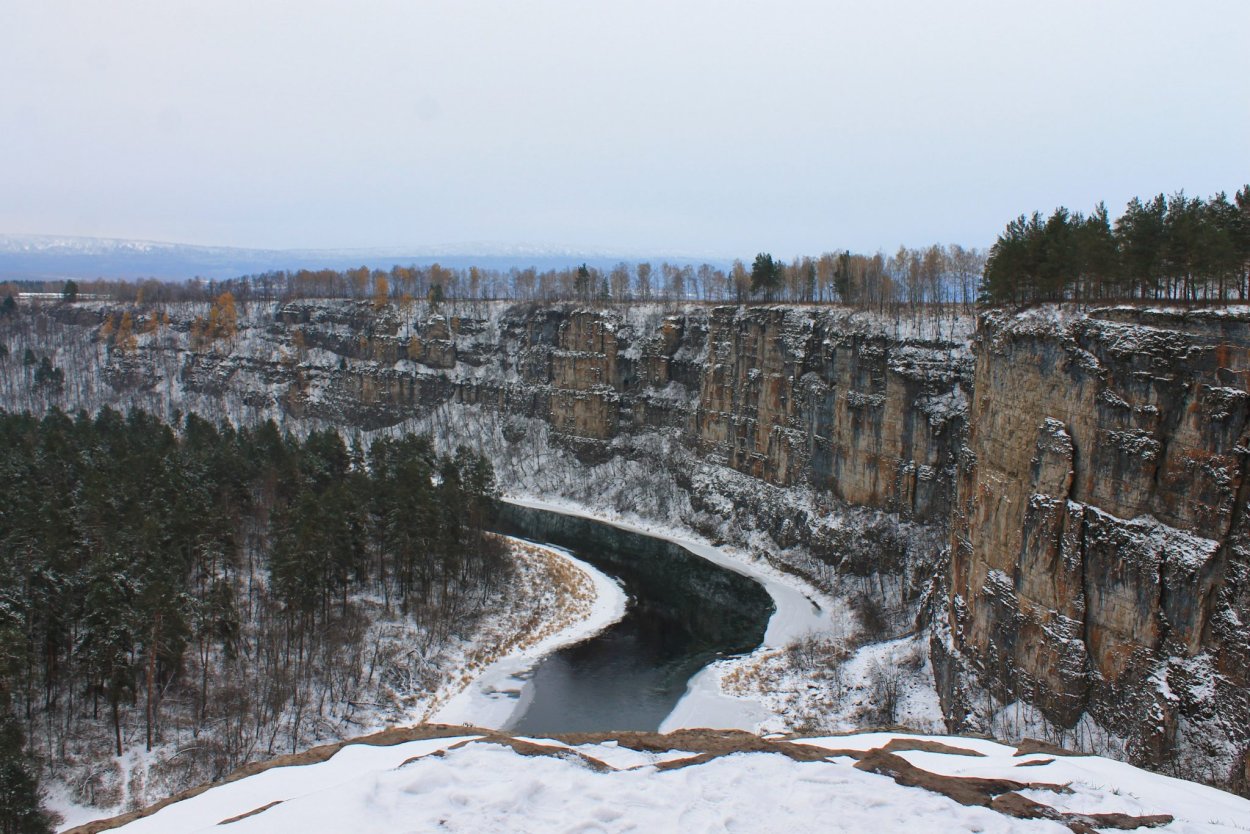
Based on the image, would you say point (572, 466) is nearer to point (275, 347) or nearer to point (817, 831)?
point (275, 347)

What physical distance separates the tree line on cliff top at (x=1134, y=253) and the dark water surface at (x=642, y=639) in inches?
1013

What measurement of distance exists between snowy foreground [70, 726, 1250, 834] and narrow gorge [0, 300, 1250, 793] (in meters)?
13.0

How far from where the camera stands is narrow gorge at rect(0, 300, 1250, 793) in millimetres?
28172

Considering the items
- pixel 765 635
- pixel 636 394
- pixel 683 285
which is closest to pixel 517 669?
pixel 765 635

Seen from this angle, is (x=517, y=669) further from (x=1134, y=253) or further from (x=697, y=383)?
(x=697, y=383)

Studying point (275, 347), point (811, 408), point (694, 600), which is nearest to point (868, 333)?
point (811, 408)

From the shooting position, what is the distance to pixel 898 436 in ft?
194

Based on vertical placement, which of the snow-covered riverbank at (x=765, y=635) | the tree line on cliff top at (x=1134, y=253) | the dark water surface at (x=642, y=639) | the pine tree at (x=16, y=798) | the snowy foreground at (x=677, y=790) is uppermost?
the tree line on cliff top at (x=1134, y=253)

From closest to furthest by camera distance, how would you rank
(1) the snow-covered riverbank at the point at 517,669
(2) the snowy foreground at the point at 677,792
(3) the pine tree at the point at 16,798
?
1. (2) the snowy foreground at the point at 677,792
2. (3) the pine tree at the point at 16,798
3. (1) the snow-covered riverbank at the point at 517,669

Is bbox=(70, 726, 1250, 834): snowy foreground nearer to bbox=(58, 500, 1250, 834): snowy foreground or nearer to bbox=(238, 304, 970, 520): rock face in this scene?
bbox=(58, 500, 1250, 834): snowy foreground

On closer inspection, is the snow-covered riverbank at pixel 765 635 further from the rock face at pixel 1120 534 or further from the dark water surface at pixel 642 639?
the rock face at pixel 1120 534

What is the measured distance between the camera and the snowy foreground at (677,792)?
13.9 metres

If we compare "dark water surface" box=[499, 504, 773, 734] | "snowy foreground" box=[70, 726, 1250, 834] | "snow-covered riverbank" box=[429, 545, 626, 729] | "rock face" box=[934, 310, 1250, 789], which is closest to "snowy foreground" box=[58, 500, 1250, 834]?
"snowy foreground" box=[70, 726, 1250, 834]

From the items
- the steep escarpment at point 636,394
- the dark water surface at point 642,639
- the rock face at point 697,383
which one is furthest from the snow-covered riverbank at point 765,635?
the rock face at point 697,383
